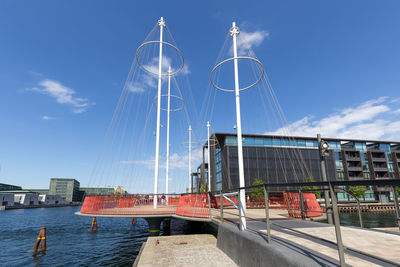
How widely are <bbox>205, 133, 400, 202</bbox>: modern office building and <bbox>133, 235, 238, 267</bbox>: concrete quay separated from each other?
38695 millimetres

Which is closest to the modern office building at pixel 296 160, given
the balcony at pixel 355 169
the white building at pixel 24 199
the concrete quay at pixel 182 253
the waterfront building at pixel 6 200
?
the balcony at pixel 355 169

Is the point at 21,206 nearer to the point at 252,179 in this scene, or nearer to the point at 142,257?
the point at 252,179

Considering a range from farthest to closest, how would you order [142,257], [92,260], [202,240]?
1. [92,260]
2. [202,240]
3. [142,257]

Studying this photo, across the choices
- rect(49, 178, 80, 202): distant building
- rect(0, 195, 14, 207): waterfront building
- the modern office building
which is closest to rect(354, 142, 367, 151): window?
the modern office building

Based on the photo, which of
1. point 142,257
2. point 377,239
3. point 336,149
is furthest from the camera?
point 336,149

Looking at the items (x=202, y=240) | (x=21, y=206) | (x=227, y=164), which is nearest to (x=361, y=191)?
(x=227, y=164)

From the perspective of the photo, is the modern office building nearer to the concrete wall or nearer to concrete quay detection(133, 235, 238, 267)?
concrete quay detection(133, 235, 238, 267)

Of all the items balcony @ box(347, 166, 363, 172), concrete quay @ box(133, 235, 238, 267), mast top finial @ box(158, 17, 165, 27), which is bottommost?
concrete quay @ box(133, 235, 238, 267)

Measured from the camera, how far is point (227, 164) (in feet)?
179

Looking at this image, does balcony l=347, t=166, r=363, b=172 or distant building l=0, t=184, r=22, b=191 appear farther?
distant building l=0, t=184, r=22, b=191

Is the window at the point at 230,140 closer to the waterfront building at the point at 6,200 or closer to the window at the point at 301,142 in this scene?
the window at the point at 301,142

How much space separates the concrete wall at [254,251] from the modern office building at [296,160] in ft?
132

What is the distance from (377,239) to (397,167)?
8675 cm

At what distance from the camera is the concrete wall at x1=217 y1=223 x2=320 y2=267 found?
3703 millimetres
